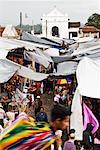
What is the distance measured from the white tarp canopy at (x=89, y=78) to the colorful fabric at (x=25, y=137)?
403 centimetres

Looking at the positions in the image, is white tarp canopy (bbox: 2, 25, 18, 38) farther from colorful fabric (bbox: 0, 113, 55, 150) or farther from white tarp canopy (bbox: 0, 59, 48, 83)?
colorful fabric (bbox: 0, 113, 55, 150)

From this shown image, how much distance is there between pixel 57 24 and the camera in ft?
216

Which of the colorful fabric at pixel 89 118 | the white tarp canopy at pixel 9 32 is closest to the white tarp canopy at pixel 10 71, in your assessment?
the colorful fabric at pixel 89 118

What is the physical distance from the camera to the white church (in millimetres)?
63938

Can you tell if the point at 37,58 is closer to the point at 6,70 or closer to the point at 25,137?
the point at 6,70

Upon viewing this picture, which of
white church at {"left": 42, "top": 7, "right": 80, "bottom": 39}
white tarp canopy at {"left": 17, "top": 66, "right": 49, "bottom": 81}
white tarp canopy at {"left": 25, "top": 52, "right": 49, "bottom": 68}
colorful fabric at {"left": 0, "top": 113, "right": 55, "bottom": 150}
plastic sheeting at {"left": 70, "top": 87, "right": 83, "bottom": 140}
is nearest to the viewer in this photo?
colorful fabric at {"left": 0, "top": 113, "right": 55, "bottom": 150}

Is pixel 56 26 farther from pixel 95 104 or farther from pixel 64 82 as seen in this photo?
pixel 95 104

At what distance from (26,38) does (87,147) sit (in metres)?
13.1

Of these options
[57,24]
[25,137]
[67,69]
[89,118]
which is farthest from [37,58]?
[57,24]

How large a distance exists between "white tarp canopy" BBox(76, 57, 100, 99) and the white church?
5434cm

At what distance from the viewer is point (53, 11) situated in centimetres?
6688

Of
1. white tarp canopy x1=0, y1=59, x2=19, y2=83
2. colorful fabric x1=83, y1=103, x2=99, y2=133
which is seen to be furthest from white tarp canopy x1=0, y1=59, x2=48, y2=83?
colorful fabric x1=83, y1=103, x2=99, y2=133

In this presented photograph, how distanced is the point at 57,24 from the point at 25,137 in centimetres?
6232

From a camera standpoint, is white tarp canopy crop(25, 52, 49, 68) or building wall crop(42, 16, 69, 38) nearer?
white tarp canopy crop(25, 52, 49, 68)
